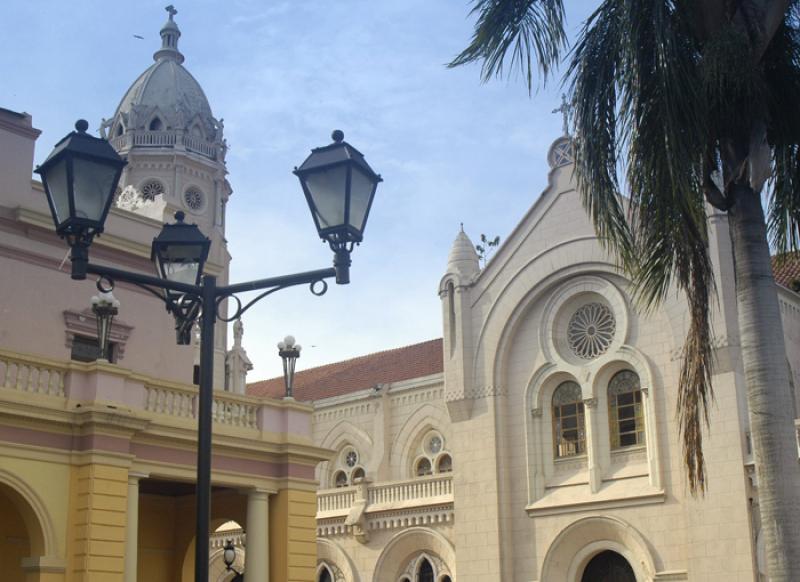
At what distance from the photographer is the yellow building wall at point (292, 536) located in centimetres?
1914

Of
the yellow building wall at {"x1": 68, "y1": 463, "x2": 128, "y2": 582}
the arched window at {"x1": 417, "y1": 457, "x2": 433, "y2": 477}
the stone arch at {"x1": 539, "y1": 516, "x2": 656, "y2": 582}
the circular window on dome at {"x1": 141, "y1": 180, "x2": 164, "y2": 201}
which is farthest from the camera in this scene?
the circular window on dome at {"x1": 141, "y1": 180, "x2": 164, "y2": 201}

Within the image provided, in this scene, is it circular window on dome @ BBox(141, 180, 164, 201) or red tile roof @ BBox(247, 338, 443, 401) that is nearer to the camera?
red tile roof @ BBox(247, 338, 443, 401)

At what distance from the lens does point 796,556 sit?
10297mm

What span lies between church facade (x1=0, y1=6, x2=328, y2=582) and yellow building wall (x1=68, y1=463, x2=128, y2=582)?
0.06 feet

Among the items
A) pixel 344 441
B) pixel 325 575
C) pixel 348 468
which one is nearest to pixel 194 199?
pixel 344 441

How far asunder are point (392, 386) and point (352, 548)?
7277mm

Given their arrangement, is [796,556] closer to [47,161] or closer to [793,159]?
[793,159]

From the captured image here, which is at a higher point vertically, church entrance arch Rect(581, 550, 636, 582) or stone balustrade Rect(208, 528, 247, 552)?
stone balustrade Rect(208, 528, 247, 552)

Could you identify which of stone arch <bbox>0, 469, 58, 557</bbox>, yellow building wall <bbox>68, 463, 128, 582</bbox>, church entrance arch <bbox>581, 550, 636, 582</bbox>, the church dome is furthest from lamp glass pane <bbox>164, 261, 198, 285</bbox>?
the church dome

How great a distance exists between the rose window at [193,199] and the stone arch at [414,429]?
20714 mm

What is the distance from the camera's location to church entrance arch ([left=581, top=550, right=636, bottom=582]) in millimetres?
28328

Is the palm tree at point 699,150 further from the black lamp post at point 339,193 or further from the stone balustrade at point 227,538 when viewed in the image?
the stone balustrade at point 227,538

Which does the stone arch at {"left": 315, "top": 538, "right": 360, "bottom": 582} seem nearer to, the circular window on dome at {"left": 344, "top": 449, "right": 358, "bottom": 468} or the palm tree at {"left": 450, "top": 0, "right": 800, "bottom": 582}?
the circular window on dome at {"left": 344, "top": 449, "right": 358, "bottom": 468}

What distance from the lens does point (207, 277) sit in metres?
8.40
